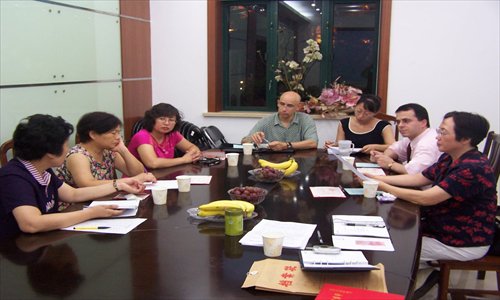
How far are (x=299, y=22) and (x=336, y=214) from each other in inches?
136

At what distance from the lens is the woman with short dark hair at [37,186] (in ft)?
6.02

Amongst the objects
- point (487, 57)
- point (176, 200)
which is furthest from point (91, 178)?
point (487, 57)

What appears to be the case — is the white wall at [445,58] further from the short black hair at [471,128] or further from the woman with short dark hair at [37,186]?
the woman with short dark hair at [37,186]

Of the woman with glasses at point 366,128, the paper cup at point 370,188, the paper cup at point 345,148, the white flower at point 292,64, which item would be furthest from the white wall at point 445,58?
the paper cup at point 370,188

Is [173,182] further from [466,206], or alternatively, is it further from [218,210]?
[466,206]

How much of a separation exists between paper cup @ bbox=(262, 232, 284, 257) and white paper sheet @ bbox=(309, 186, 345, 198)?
0.83 m

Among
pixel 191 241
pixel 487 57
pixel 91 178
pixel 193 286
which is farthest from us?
pixel 487 57

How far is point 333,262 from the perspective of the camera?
1.44 meters

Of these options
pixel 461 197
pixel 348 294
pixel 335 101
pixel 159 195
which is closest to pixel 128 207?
pixel 159 195

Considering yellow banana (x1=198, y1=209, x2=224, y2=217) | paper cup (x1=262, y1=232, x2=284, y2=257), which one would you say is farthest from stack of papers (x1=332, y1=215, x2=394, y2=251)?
yellow banana (x1=198, y1=209, x2=224, y2=217)

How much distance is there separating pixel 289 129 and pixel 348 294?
9.53ft

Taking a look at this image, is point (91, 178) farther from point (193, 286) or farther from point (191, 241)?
point (193, 286)

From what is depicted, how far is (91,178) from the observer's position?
256 centimetres

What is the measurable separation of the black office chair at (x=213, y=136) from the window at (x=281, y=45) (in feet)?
1.25
